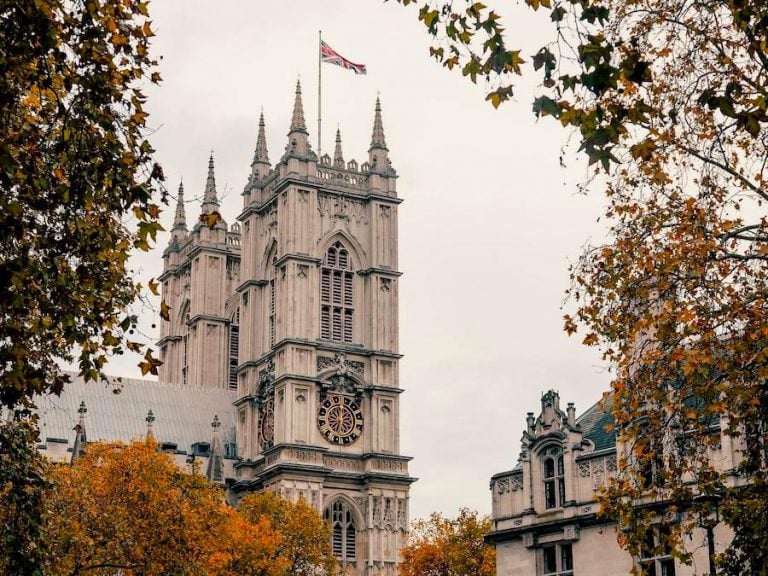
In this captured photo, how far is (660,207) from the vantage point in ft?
89.5

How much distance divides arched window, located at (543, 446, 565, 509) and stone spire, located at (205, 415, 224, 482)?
40.8 meters

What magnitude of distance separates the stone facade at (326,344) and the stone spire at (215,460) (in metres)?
1.96

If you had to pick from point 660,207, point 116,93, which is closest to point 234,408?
point 660,207

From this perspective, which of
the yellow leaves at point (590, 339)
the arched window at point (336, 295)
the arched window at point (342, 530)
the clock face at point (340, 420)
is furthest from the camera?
the arched window at point (336, 295)

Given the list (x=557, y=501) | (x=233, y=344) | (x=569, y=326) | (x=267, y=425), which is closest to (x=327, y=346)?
(x=267, y=425)

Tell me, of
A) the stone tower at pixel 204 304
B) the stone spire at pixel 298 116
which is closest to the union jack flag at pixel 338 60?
the stone spire at pixel 298 116

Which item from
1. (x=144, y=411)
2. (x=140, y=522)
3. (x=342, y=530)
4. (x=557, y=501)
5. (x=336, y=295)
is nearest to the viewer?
(x=557, y=501)

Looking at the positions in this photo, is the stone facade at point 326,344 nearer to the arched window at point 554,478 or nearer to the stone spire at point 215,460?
the stone spire at point 215,460

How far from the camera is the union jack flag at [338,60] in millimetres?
91500

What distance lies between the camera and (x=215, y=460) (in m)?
87.0

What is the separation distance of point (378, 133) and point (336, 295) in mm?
12735

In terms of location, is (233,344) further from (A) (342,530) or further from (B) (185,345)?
(A) (342,530)

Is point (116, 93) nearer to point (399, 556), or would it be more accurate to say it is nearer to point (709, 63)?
point (709, 63)

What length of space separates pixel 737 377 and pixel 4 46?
529 inches
